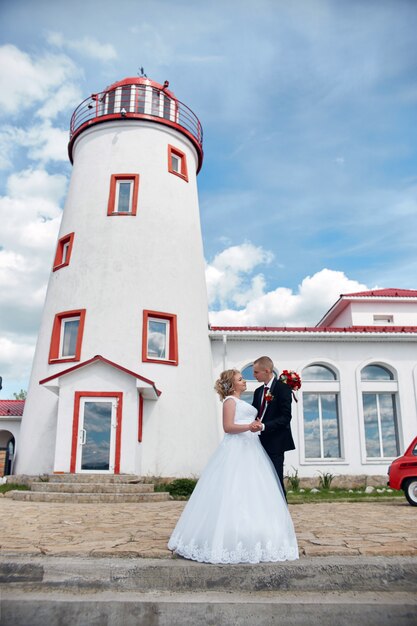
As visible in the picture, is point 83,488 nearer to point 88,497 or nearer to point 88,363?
point 88,497

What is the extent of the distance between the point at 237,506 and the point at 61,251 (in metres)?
14.5

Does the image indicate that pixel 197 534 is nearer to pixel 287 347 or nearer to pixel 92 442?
pixel 92 442

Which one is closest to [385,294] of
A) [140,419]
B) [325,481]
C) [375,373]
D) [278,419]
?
[375,373]

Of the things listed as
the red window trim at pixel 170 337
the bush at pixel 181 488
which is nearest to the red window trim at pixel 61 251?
the red window trim at pixel 170 337

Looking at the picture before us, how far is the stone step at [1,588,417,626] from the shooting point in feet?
12.3

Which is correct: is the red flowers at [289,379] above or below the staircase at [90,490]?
above

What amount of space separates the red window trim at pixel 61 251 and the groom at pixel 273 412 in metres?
12.4

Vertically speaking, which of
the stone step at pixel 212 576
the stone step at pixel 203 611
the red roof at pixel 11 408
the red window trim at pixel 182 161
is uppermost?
the red window trim at pixel 182 161

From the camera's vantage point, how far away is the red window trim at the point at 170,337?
A: 15.5 meters

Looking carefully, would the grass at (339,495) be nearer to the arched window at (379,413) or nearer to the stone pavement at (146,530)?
the arched window at (379,413)

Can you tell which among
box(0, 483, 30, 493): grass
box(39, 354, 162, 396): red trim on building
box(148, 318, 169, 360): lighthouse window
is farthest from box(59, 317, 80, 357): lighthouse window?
box(0, 483, 30, 493): grass

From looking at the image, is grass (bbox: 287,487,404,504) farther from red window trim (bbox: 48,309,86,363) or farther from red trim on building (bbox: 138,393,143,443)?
red window trim (bbox: 48,309,86,363)

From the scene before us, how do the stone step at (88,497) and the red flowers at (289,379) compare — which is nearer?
the red flowers at (289,379)

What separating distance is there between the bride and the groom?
0.29m
